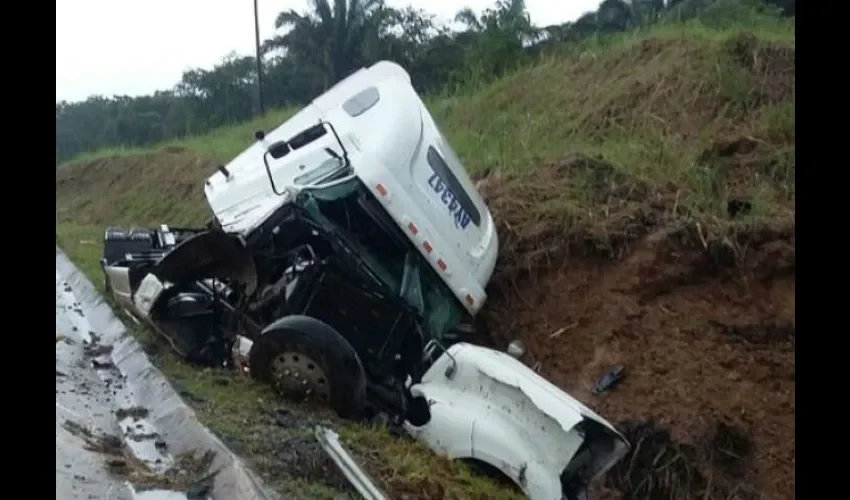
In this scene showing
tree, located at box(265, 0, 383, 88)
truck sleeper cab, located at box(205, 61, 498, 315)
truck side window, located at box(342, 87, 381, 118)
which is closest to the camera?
truck sleeper cab, located at box(205, 61, 498, 315)

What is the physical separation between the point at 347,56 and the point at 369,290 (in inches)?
112

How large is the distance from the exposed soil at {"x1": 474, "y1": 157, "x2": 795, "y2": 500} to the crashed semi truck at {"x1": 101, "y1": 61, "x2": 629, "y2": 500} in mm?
564

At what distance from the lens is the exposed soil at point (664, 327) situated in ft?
18.8

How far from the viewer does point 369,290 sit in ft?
19.1

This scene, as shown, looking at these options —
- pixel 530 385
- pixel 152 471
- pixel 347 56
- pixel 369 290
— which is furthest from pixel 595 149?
pixel 152 471

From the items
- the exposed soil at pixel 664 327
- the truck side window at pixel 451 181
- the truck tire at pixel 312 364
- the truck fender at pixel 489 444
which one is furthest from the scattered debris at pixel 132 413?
the exposed soil at pixel 664 327

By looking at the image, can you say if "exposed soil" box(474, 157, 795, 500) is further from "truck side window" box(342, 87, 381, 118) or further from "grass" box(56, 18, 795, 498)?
Answer: "truck side window" box(342, 87, 381, 118)

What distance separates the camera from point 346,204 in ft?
19.6

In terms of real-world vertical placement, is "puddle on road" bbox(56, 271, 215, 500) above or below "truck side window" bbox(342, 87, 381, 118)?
below

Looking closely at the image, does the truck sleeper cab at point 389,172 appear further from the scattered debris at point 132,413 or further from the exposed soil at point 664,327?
the scattered debris at point 132,413

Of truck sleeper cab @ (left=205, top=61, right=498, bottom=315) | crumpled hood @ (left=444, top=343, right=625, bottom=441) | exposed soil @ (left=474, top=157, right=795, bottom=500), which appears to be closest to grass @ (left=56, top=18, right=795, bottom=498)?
exposed soil @ (left=474, top=157, right=795, bottom=500)

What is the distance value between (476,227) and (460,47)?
16.5ft

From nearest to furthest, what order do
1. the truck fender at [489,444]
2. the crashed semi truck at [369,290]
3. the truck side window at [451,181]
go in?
the truck fender at [489,444], the crashed semi truck at [369,290], the truck side window at [451,181]

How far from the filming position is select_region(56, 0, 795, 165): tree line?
8234mm
